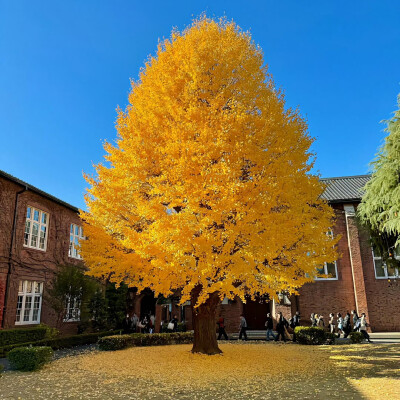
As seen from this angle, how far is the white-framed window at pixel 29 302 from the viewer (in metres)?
17.5

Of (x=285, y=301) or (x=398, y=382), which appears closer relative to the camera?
(x=398, y=382)

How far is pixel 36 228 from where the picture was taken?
19.1 meters

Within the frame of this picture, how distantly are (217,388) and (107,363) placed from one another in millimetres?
5087

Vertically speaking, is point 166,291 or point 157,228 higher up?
point 157,228

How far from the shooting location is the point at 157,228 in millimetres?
9680

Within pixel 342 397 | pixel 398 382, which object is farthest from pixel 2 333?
pixel 398 382

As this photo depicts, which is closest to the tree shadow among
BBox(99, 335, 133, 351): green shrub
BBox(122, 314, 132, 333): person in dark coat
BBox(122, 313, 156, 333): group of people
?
BBox(99, 335, 133, 351): green shrub

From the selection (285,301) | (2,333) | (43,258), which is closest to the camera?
(2,333)

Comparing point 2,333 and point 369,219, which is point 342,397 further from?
point 2,333

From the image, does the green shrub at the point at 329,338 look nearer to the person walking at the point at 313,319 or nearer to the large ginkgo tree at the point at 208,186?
the person walking at the point at 313,319

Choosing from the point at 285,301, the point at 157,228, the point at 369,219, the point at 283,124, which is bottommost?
the point at 285,301

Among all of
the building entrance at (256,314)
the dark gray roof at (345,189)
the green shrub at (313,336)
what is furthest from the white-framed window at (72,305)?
the dark gray roof at (345,189)

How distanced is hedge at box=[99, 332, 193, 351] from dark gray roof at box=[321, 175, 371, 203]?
13.6 metres

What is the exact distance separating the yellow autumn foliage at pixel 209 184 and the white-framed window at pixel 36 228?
831 cm
